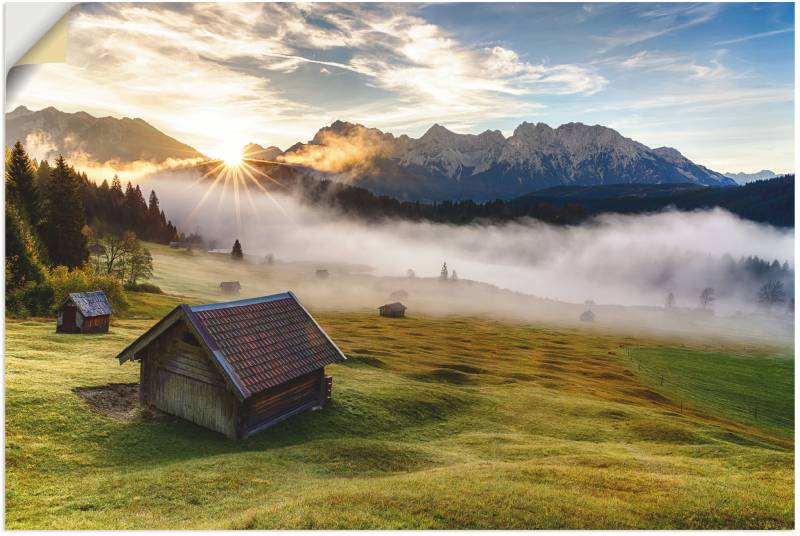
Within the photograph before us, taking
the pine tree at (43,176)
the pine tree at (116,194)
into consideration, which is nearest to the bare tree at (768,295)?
the pine tree at (116,194)

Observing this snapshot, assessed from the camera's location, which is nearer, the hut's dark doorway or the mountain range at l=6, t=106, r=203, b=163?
the mountain range at l=6, t=106, r=203, b=163

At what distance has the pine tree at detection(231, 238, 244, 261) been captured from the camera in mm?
41875

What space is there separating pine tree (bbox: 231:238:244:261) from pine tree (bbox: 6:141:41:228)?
48.9ft

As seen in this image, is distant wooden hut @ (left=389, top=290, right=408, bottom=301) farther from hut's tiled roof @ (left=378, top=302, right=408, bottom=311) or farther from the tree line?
the tree line

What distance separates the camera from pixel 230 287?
1618 inches

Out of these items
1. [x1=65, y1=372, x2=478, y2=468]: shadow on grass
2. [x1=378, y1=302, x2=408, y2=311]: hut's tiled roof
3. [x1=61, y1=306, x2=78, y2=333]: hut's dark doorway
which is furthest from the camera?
[x1=378, y1=302, x2=408, y2=311]: hut's tiled roof

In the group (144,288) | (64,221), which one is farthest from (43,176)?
(144,288)

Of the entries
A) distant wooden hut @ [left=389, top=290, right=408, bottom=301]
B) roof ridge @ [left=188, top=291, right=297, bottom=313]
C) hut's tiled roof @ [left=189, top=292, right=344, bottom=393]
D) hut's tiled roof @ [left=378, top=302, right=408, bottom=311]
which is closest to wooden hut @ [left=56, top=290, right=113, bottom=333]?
roof ridge @ [left=188, top=291, right=297, bottom=313]

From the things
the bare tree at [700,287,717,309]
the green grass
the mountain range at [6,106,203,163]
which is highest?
the mountain range at [6,106,203,163]

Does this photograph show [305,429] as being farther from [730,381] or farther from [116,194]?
[730,381]

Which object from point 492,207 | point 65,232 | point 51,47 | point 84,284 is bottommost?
point 84,284

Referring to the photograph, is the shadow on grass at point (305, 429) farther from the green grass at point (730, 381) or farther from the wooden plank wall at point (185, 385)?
the green grass at point (730, 381)

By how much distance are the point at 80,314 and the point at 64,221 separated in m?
8.78

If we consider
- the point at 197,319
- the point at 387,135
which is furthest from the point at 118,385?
the point at 387,135
